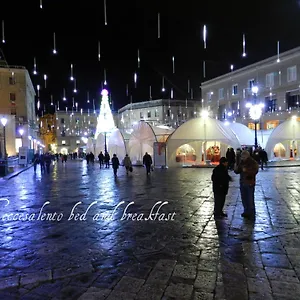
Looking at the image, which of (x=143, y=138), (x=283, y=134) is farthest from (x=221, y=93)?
(x=143, y=138)

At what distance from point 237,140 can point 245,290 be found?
26.2 m

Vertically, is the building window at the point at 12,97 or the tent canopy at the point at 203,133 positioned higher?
the building window at the point at 12,97

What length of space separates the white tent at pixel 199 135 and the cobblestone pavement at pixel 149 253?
762 inches

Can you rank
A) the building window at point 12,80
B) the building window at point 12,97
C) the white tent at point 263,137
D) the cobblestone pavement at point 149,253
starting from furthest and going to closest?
the building window at point 12,97 → the building window at point 12,80 → the white tent at point 263,137 → the cobblestone pavement at point 149,253

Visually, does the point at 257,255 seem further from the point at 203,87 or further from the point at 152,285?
the point at 203,87

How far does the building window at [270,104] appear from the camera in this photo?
42.2m

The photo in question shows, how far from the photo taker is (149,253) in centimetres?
483

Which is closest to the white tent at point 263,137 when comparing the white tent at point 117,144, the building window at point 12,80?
the white tent at point 117,144

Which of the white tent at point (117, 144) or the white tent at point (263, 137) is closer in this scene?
the white tent at point (263, 137)

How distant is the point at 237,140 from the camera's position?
28.8m

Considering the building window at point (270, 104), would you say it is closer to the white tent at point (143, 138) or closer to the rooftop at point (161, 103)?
the white tent at point (143, 138)

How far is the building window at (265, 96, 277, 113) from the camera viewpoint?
4219 cm

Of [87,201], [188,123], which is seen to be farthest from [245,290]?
[188,123]

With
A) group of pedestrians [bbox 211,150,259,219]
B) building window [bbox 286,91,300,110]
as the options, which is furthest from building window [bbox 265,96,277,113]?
group of pedestrians [bbox 211,150,259,219]
